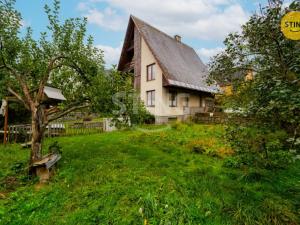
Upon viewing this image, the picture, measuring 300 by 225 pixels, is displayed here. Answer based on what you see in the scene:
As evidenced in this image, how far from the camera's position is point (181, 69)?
18922 mm

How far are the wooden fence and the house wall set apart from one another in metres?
5.52

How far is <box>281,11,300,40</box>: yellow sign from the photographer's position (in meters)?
2.42

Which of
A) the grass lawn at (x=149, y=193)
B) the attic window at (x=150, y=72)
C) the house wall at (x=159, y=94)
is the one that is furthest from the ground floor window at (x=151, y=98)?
the grass lawn at (x=149, y=193)

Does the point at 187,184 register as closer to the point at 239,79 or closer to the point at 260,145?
the point at 260,145

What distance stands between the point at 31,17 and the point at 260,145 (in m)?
7.19

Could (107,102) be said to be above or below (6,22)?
below

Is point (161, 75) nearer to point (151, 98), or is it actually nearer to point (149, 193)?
point (151, 98)

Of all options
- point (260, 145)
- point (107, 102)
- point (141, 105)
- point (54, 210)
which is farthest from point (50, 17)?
point (260, 145)

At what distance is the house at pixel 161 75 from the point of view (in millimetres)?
17125

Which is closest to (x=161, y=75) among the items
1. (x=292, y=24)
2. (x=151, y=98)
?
(x=151, y=98)

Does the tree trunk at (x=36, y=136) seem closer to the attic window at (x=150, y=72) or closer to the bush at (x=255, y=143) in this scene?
the bush at (x=255, y=143)

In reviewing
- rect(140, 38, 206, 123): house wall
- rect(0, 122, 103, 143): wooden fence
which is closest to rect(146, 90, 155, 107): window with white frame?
rect(140, 38, 206, 123): house wall

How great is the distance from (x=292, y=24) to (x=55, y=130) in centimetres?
1206

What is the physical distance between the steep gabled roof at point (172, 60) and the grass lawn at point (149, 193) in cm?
1072
